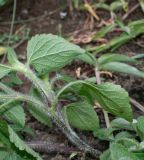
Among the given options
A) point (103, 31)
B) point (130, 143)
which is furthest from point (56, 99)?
point (103, 31)

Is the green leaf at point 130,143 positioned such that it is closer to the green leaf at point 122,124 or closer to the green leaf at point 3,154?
the green leaf at point 122,124

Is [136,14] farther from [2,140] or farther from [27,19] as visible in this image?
[2,140]

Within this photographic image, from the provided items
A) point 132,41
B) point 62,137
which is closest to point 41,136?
point 62,137

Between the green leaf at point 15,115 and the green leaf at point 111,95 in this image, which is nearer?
the green leaf at point 111,95

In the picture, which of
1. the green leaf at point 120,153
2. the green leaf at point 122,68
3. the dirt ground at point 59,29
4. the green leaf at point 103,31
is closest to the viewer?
the green leaf at point 120,153

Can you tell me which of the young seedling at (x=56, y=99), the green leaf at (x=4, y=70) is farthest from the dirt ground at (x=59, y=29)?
the green leaf at (x=4, y=70)

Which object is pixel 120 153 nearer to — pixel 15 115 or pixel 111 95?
pixel 111 95

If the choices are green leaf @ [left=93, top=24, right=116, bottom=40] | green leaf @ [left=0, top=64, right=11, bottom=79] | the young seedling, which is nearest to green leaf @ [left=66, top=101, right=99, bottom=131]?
the young seedling

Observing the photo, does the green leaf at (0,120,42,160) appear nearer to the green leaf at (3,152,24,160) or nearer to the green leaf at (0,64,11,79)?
the green leaf at (3,152,24,160)
